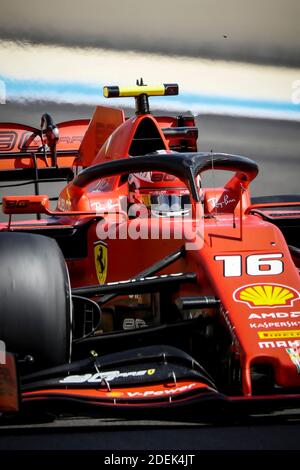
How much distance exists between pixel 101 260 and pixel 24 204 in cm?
51

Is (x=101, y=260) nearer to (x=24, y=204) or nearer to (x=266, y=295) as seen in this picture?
(x=24, y=204)

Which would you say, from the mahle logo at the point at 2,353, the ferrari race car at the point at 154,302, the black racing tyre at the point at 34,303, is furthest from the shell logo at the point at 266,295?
the mahle logo at the point at 2,353

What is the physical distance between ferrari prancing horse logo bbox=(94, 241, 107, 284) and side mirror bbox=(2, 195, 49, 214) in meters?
0.34

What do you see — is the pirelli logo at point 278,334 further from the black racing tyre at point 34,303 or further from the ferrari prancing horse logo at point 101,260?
the ferrari prancing horse logo at point 101,260

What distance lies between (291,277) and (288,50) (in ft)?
26.2

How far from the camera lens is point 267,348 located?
3.66 metres

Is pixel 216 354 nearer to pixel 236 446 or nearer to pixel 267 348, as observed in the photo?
pixel 267 348

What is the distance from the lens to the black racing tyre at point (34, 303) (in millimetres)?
3508

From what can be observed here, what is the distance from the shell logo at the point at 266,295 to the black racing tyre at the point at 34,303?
30.7 inches

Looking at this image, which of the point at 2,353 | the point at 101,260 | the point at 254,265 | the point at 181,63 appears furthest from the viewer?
the point at 181,63

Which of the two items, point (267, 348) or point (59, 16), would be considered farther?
point (59, 16)

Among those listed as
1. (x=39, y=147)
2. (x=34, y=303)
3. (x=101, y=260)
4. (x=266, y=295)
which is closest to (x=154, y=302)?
(x=101, y=260)

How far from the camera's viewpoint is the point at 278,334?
3.74 meters
